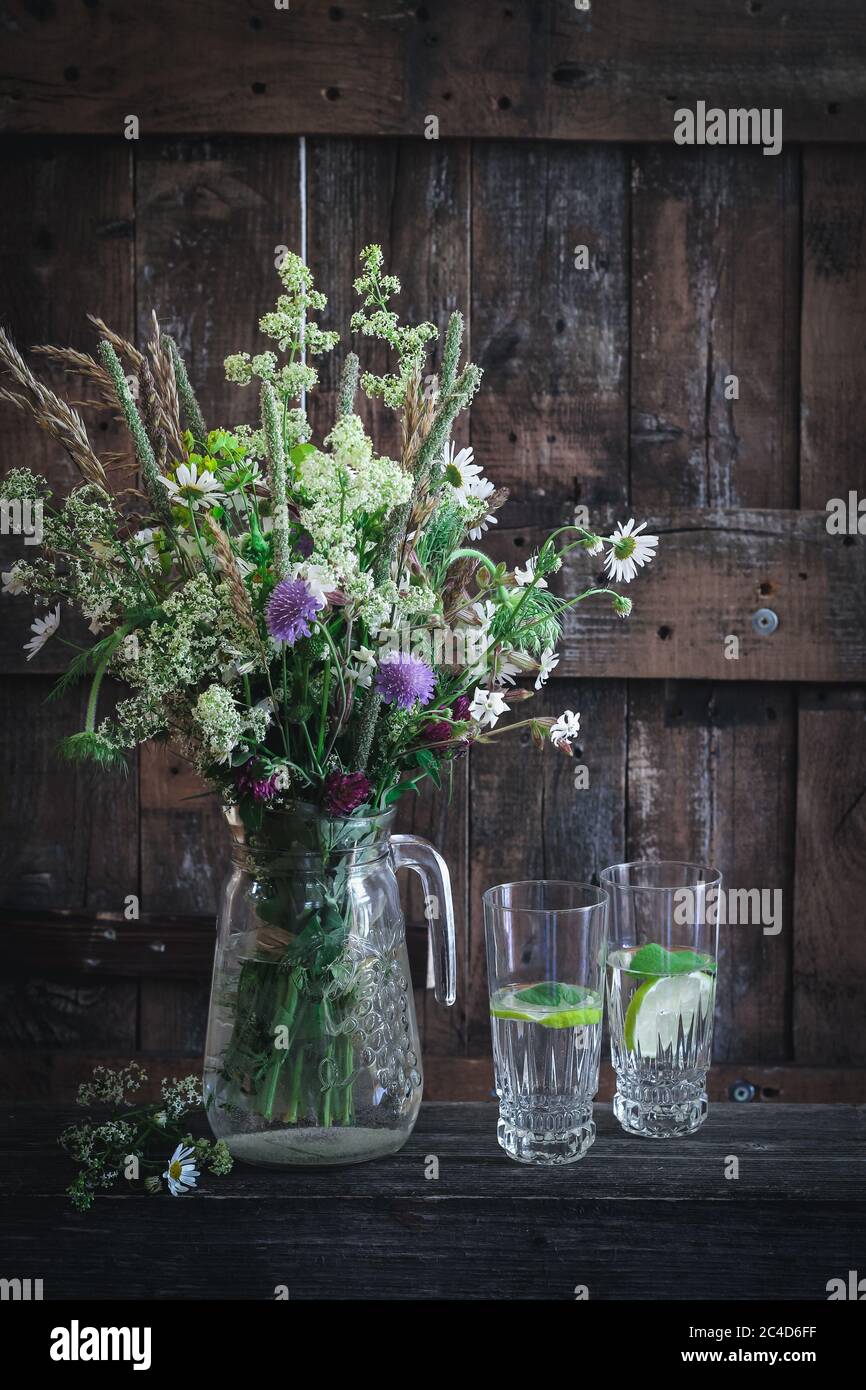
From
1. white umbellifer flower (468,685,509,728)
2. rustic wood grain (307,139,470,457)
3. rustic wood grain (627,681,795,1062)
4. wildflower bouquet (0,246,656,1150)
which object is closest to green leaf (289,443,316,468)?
wildflower bouquet (0,246,656,1150)

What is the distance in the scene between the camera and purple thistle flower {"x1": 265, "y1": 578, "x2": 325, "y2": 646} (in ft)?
2.77

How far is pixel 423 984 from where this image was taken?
168cm

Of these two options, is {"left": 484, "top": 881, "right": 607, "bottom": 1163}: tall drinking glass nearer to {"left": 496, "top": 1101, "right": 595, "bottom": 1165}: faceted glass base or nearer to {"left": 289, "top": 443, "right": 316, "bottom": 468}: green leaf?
{"left": 496, "top": 1101, "right": 595, "bottom": 1165}: faceted glass base

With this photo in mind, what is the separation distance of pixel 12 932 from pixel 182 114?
108cm

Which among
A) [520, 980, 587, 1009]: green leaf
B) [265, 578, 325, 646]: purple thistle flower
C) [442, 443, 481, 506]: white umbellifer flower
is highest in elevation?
[442, 443, 481, 506]: white umbellifer flower

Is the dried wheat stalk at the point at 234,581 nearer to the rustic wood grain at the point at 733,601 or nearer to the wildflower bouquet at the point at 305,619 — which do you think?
the wildflower bouquet at the point at 305,619

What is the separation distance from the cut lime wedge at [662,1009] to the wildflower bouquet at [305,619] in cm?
21

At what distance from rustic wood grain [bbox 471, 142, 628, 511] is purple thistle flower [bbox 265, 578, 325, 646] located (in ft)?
2.74

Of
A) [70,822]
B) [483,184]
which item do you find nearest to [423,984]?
[70,822]

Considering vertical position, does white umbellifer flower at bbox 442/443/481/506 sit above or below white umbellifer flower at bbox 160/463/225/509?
above

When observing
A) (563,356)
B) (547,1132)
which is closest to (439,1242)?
(547,1132)

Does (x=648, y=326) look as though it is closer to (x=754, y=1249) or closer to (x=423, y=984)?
(x=423, y=984)

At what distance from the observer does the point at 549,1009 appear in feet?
3.06

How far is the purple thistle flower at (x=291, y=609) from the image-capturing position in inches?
33.2
